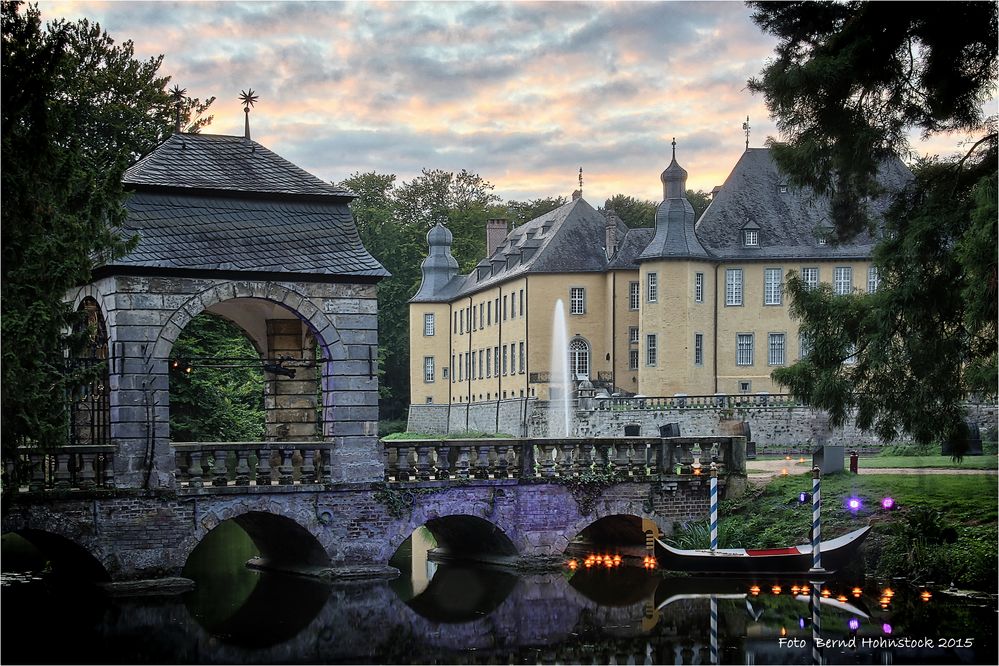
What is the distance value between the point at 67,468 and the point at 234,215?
461cm

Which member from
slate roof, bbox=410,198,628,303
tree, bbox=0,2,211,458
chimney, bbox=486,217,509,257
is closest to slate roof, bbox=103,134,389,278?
tree, bbox=0,2,211,458

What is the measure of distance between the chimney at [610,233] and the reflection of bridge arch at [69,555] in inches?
1580

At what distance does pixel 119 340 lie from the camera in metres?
20.3

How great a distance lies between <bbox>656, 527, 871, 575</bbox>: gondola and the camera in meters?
21.0

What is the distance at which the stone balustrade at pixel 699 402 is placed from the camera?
49.8 metres

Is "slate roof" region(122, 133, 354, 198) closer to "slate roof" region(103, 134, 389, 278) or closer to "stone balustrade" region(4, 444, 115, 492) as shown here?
"slate roof" region(103, 134, 389, 278)

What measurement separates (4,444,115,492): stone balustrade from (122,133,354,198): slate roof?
397 cm

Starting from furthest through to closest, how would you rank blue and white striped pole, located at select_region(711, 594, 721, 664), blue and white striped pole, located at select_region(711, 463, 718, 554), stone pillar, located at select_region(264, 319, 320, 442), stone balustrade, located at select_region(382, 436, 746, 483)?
stone pillar, located at select_region(264, 319, 320, 442)
stone balustrade, located at select_region(382, 436, 746, 483)
blue and white striped pole, located at select_region(711, 463, 718, 554)
blue and white striped pole, located at select_region(711, 594, 721, 664)

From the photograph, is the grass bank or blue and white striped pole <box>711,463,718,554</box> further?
blue and white striped pole <box>711,463,718,554</box>

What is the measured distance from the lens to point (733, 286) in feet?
184

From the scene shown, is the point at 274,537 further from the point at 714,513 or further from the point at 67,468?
the point at 714,513

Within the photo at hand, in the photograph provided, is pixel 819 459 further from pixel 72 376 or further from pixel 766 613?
pixel 72 376

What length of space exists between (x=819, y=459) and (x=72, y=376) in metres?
12.7

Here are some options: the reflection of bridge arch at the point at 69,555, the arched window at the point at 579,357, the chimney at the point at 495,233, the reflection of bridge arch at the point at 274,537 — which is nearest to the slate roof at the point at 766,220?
the arched window at the point at 579,357
